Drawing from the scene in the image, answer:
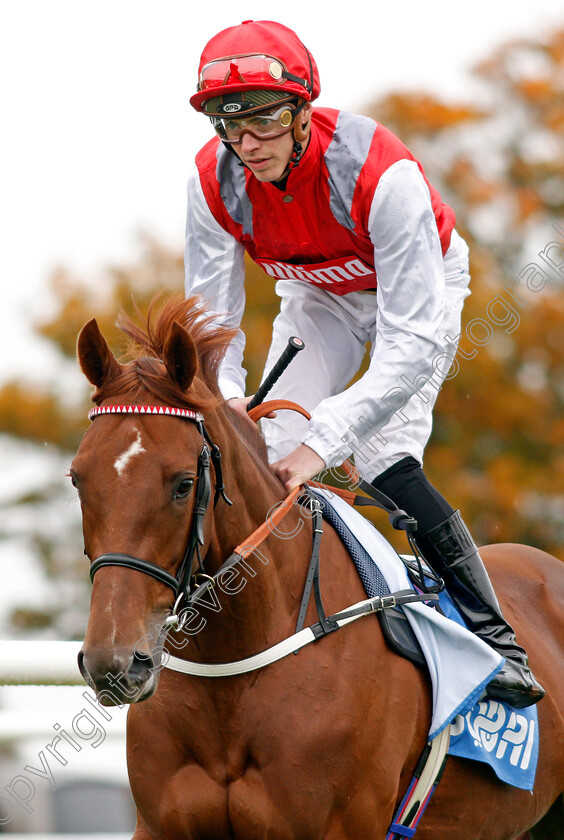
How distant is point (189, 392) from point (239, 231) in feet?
3.82

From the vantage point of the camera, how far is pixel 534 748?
3562 mm

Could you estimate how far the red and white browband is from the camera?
8.26 ft

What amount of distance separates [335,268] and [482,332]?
10.3 m

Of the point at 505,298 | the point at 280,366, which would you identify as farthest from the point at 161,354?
the point at 505,298

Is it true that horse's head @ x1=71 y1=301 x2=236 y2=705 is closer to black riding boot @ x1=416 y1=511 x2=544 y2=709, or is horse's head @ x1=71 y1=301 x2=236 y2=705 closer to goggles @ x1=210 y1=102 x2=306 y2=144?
goggles @ x1=210 y1=102 x2=306 y2=144

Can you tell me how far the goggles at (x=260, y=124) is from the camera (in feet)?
10.3

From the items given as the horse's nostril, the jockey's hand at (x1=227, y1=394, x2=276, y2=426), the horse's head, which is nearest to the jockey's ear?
the jockey's hand at (x1=227, y1=394, x2=276, y2=426)

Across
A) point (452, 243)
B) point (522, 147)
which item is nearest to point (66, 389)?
point (522, 147)

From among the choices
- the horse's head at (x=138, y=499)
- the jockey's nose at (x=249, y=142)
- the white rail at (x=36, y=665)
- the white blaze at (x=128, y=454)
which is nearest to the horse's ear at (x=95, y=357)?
the horse's head at (x=138, y=499)

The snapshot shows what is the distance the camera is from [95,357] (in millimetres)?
2652

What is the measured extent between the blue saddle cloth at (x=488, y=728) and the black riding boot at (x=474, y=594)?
0.05 meters

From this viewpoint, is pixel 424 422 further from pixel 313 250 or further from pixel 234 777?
pixel 234 777

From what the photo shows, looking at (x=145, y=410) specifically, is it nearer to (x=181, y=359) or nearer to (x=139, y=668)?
(x=181, y=359)

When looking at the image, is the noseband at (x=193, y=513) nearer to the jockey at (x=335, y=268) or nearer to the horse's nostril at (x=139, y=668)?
the horse's nostril at (x=139, y=668)
